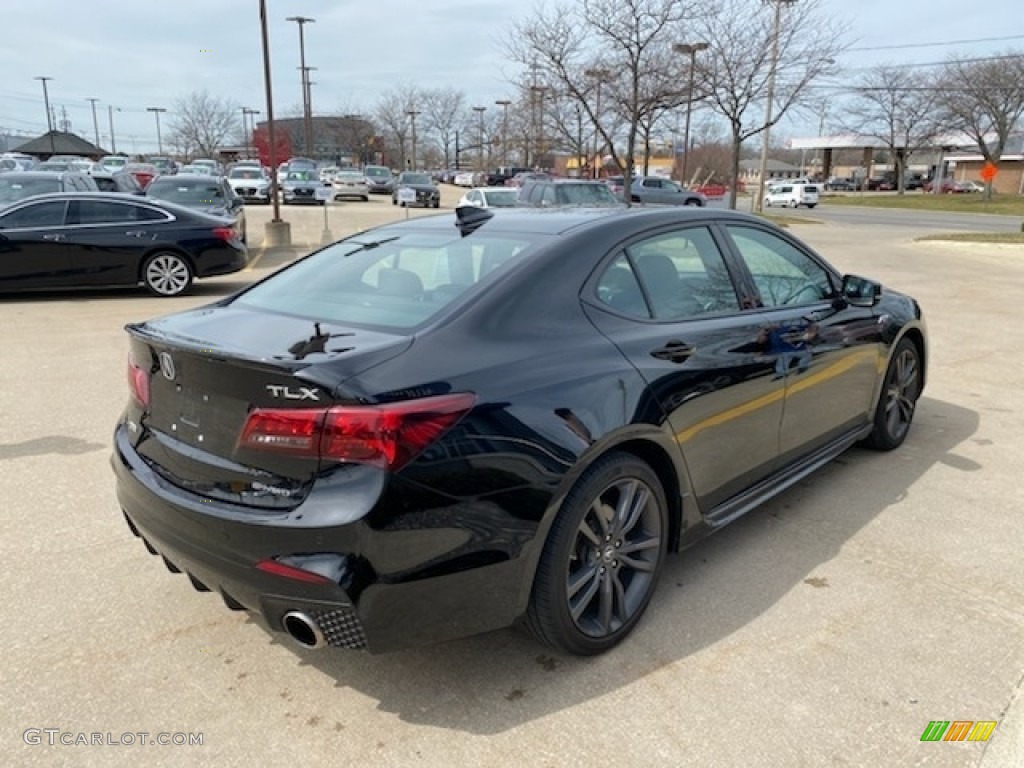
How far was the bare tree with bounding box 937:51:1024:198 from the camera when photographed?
189 ft

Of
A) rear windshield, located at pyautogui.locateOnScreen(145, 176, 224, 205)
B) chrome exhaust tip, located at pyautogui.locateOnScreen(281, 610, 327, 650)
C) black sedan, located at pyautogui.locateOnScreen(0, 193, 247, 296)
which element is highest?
rear windshield, located at pyautogui.locateOnScreen(145, 176, 224, 205)

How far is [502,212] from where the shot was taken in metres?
3.61

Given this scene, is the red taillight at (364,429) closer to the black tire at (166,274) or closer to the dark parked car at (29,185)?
the black tire at (166,274)

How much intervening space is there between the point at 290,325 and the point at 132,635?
133 cm

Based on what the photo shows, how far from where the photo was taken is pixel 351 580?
222 centimetres

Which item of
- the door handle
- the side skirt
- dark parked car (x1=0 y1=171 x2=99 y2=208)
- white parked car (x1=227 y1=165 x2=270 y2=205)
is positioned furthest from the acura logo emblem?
white parked car (x1=227 y1=165 x2=270 y2=205)

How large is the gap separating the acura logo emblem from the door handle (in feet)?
5.56

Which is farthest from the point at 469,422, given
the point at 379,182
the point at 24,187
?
the point at 379,182

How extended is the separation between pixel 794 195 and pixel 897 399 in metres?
48.1

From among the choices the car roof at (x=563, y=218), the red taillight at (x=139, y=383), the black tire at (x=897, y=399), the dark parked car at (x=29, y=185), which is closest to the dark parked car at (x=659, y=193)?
the dark parked car at (x=29, y=185)

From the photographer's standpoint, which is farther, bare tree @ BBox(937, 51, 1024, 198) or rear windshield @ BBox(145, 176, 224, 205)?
bare tree @ BBox(937, 51, 1024, 198)

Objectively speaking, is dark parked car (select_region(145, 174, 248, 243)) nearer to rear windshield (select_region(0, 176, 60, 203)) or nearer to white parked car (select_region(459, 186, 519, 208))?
rear windshield (select_region(0, 176, 60, 203))

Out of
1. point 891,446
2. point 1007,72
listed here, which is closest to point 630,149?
point 891,446

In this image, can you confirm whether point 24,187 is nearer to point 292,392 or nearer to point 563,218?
point 563,218
